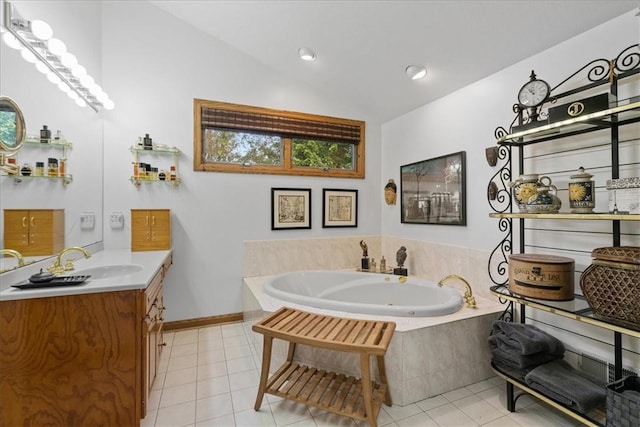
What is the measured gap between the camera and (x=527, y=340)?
5.72 feet

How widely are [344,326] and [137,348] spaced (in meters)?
1.14

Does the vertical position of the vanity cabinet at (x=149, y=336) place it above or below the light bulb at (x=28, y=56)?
below

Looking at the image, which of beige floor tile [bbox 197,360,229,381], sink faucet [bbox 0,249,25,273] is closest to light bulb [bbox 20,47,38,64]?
sink faucet [bbox 0,249,25,273]

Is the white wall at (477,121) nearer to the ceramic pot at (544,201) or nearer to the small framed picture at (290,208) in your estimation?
the ceramic pot at (544,201)

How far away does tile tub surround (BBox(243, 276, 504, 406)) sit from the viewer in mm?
1824

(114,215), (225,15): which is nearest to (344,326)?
(114,215)

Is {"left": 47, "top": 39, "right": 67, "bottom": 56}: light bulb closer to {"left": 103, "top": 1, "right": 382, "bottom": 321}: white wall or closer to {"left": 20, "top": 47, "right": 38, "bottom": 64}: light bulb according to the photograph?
{"left": 20, "top": 47, "right": 38, "bottom": 64}: light bulb

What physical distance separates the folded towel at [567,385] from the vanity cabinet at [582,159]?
0.11 feet

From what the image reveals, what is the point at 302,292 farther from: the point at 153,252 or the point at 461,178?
the point at 461,178

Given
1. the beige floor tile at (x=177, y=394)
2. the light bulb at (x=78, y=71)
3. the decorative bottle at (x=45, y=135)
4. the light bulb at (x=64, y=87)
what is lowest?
the beige floor tile at (x=177, y=394)

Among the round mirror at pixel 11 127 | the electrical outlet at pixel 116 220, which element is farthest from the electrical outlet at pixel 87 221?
the round mirror at pixel 11 127

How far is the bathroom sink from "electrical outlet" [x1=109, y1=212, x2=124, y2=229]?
853 millimetres

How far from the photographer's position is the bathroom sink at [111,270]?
202 cm

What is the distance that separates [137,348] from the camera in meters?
1.52
